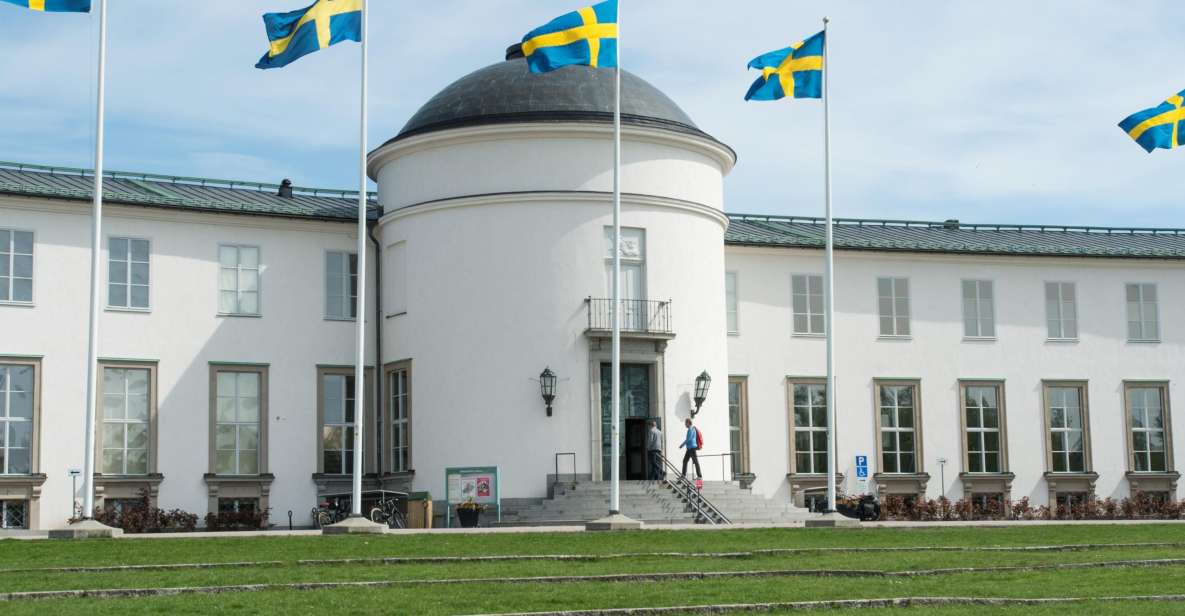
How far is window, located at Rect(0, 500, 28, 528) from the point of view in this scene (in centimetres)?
3312

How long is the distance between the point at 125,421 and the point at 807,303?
17145mm

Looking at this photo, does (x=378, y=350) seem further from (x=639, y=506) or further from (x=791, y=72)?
(x=791, y=72)

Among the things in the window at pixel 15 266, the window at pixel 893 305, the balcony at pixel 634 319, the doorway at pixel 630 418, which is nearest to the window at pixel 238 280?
the window at pixel 15 266

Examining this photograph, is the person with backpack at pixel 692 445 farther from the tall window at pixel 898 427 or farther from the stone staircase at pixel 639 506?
the tall window at pixel 898 427

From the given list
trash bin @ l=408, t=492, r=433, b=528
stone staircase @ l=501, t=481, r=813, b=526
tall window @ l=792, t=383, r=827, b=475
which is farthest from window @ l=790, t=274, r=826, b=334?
trash bin @ l=408, t=492, r=433, b=528

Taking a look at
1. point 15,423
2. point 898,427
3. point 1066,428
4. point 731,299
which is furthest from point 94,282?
point 1066,428

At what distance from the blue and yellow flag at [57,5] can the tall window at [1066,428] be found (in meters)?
27.2

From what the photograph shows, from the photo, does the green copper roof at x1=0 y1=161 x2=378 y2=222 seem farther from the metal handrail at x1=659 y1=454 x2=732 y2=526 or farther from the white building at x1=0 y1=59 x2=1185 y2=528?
the metal handrail at x1=659 y1=454 x2=732 y2=526

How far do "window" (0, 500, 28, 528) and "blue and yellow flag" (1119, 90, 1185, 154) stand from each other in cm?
2368

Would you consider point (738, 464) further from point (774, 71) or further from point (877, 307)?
point (774, 71)

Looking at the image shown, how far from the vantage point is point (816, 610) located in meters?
16.0

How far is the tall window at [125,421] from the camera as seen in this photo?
113ft

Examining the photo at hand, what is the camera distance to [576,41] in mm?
28828

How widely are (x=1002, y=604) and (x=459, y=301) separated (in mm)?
19385
